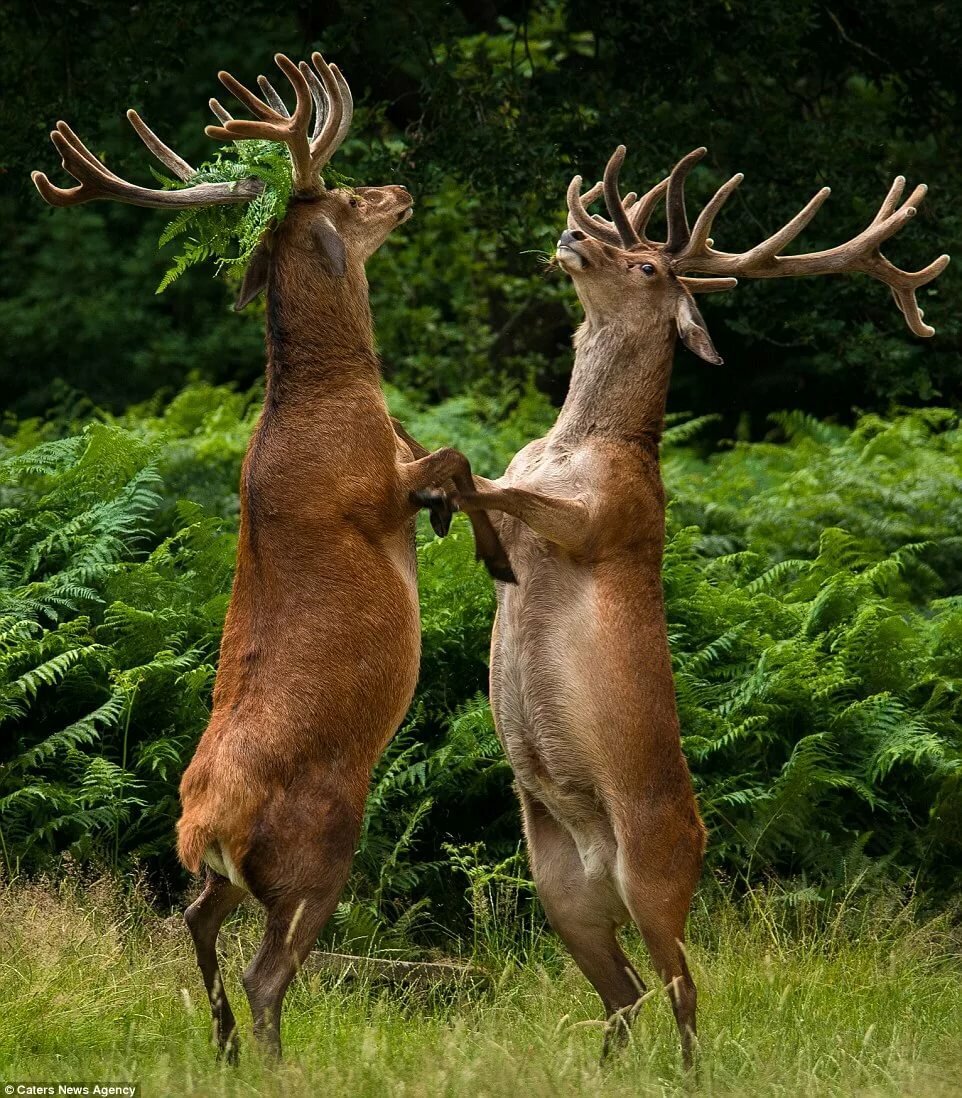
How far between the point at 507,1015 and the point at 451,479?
6.67 ft

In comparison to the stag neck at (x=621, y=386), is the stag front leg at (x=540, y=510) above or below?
below

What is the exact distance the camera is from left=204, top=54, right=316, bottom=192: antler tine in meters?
5.58

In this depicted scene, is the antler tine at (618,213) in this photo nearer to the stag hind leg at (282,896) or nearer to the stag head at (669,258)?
the stag head at (669,258)

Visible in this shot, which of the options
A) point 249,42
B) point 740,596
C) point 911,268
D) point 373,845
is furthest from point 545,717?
point 249,42

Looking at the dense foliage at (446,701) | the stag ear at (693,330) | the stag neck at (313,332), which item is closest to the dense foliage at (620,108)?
the dense foliage at (446,701)

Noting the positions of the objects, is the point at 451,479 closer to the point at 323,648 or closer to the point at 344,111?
the point at 323,648

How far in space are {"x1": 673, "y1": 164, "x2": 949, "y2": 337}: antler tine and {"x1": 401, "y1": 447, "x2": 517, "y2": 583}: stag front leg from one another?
1289 millimetres

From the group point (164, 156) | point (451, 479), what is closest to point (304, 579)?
point (451, 479)

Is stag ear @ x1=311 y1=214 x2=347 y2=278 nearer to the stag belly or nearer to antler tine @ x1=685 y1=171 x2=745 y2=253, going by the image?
the stag belly

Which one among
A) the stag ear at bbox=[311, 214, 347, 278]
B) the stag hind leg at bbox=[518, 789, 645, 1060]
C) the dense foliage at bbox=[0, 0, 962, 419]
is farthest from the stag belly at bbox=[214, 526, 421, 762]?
the dense foliage at bbox=[0, 0, 962, 419]

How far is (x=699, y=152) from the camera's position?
6.07m

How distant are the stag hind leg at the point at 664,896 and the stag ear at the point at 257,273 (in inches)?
93.4

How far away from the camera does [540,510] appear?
18.5 feet

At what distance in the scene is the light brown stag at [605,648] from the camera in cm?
563
